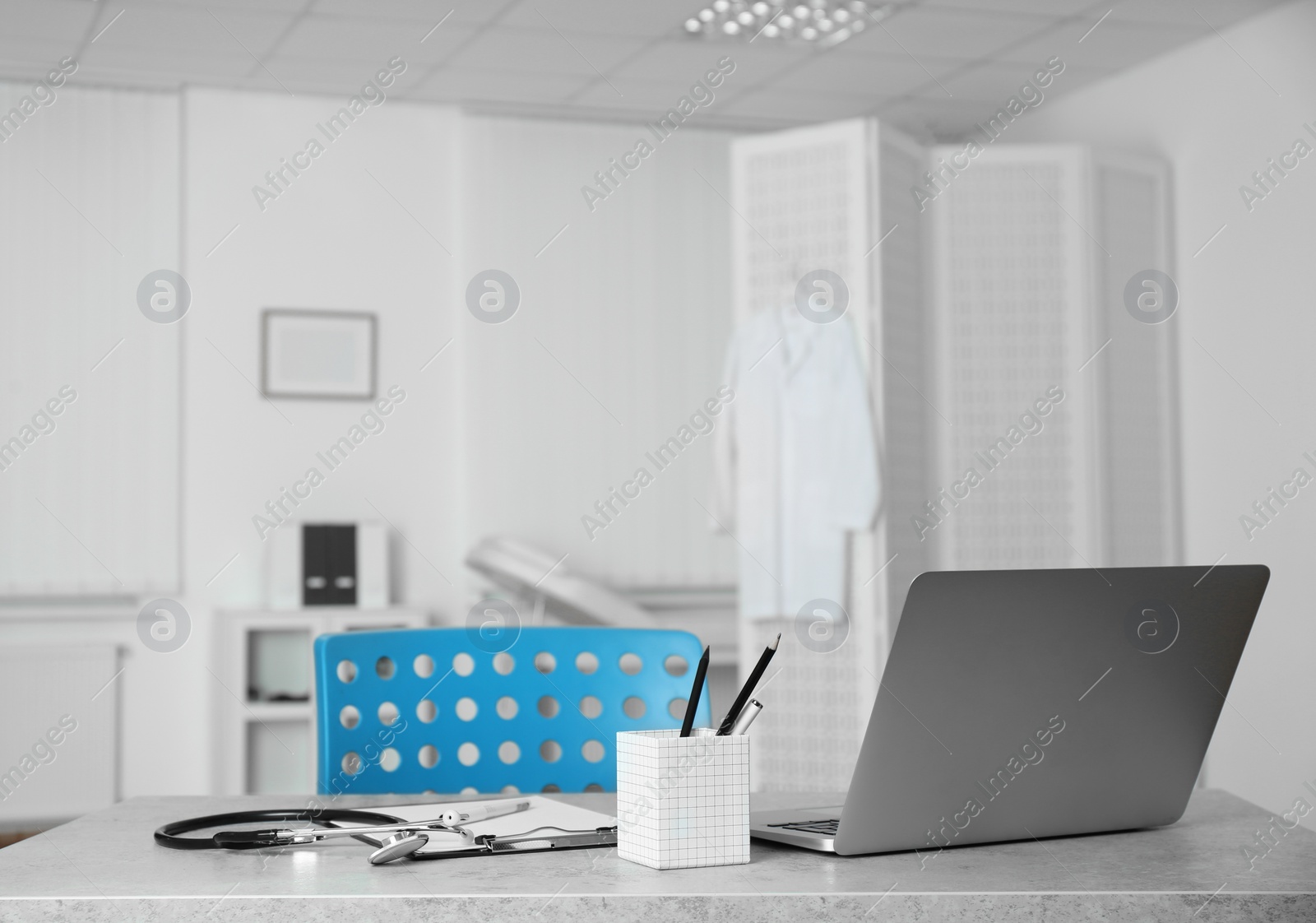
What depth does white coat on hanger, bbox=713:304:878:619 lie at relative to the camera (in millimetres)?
3965

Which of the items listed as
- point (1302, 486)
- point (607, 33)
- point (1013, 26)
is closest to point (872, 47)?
point (1013, 26)

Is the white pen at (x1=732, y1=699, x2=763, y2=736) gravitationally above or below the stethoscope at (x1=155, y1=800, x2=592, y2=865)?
above

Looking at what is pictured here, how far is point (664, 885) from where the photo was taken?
0.95 meters

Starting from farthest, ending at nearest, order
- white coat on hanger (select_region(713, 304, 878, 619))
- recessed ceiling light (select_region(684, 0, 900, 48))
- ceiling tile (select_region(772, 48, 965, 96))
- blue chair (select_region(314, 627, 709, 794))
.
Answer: ceiling tile (select_region(772, 48, 965, 96))
recessed ceiling light (select_region(684, 0, 900, 48))
white coat on hanger (select_region(713, 304, 878, 619))
blue chair (select_region(314, 627, 709, 794))

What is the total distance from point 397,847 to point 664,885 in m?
0.23

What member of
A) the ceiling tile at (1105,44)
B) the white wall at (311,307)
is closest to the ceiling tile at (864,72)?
the ceiling tile at (1105,44)

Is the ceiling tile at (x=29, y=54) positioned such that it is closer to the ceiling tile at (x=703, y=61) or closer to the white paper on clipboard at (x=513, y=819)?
the ceiling tile at (x=703, y=61)

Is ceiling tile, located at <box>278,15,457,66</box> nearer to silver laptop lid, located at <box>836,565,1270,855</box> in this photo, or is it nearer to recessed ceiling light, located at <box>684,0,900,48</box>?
recessed ceiling light, located at <box>684,0,900,48</box>

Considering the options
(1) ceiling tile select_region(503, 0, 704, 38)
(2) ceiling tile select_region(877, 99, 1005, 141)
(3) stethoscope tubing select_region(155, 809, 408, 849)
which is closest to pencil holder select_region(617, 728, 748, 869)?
(3) stethoscope tubing select_region(155, 809, 408, 849)

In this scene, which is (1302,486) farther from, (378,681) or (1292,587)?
(378,681)

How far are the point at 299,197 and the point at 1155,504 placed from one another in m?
3.40

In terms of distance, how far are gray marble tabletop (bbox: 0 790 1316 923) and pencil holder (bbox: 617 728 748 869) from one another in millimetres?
16

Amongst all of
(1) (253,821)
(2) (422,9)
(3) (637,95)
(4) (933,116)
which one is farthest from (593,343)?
(1) (253,821)

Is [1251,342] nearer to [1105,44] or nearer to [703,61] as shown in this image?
[1105,44]
